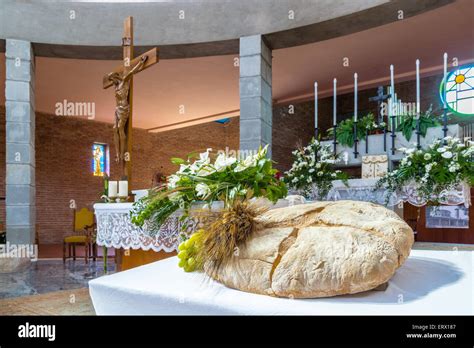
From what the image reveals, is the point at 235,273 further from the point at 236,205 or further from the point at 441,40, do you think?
the point at 441,40

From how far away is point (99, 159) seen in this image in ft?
42.0

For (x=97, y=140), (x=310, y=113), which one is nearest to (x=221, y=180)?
(x=97, y=140)

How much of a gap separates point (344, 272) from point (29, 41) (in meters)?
6.47

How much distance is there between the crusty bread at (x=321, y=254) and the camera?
2.81 ft

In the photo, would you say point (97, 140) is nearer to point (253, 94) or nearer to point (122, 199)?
point (253, 94)

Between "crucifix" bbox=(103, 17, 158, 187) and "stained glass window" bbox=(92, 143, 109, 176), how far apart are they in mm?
9229

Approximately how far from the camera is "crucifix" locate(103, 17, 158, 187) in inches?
145

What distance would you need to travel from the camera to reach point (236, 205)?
3.63 feet

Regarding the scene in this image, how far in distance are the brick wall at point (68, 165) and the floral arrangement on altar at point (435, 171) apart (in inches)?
298

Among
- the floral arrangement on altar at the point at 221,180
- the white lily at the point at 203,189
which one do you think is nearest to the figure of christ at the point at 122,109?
the floral arrangement on altar at the point at 221,180

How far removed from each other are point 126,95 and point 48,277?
109 inches

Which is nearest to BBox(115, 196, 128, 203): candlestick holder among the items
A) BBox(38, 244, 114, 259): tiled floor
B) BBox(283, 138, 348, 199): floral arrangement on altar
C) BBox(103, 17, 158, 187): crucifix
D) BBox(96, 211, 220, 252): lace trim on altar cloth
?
BBox(96, 211, 220, 252): lace trim on altar cloth

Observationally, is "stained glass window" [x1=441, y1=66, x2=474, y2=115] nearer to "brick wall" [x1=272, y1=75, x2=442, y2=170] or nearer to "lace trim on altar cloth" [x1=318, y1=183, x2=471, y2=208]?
"brick wall" [x1=272, y1=75, x2=442, y2=170]

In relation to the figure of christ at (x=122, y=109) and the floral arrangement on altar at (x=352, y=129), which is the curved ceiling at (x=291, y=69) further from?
the figure of christ at (x=122, y=109)
